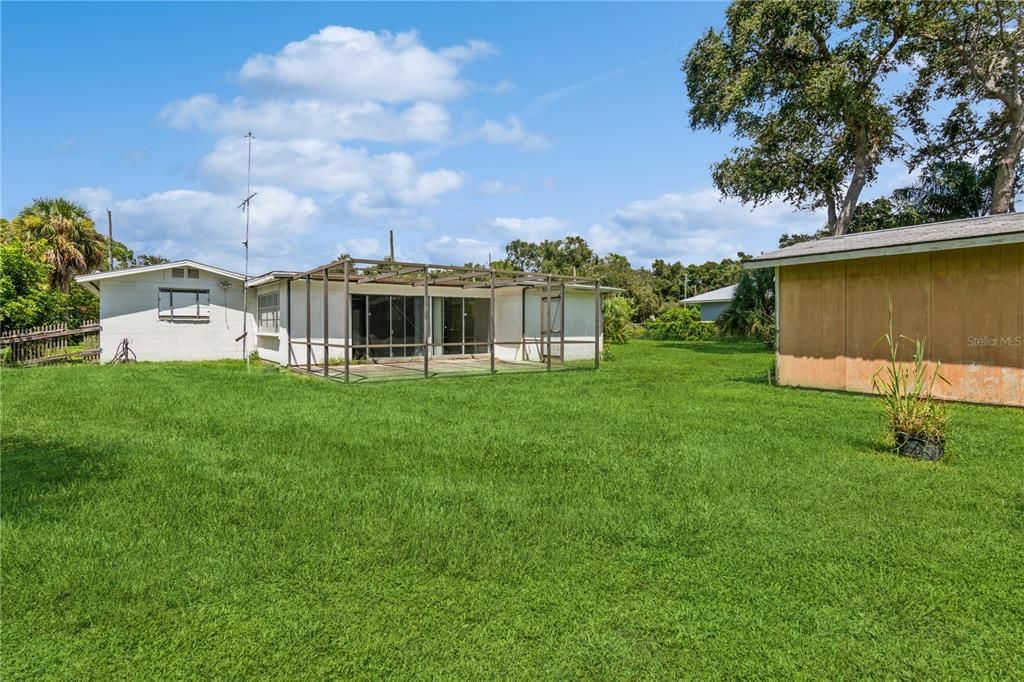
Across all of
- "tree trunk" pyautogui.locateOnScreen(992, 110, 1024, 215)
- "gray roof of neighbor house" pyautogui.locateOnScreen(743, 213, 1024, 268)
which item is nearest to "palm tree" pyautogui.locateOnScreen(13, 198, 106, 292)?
"gray roof of neighbor house" pyautogui.locateOnScreen(743, 213, 1024, 268)

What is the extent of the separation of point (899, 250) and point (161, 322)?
18460 mm

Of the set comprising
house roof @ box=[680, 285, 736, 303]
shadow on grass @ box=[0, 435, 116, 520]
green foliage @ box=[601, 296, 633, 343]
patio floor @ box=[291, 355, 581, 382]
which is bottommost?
shadow on grass @ box=[0, 435, 116, 520]

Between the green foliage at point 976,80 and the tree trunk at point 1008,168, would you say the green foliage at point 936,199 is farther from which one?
the tree trunk at point 1008,168

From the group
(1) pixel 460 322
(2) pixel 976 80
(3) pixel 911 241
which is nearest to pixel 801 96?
(2) pixel 976 80

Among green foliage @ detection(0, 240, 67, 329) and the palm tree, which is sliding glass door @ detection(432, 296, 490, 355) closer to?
green foliage @ detection(0, 240, 67, 329)

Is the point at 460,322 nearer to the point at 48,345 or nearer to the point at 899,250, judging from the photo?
the point at 48,345

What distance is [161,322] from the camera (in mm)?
16391

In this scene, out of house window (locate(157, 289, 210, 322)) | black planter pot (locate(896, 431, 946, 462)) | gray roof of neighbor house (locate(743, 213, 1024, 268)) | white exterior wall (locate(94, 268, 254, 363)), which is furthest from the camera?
house window (locate(157, 289, 210, 322))

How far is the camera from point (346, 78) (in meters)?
10.6

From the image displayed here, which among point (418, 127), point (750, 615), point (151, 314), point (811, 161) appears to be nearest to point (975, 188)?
point (811, 161)

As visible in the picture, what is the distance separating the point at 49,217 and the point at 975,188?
3538cm

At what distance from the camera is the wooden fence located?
1452 centimetres

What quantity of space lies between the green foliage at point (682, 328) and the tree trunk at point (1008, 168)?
516 inches

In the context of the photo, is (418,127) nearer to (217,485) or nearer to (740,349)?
(217,485)
